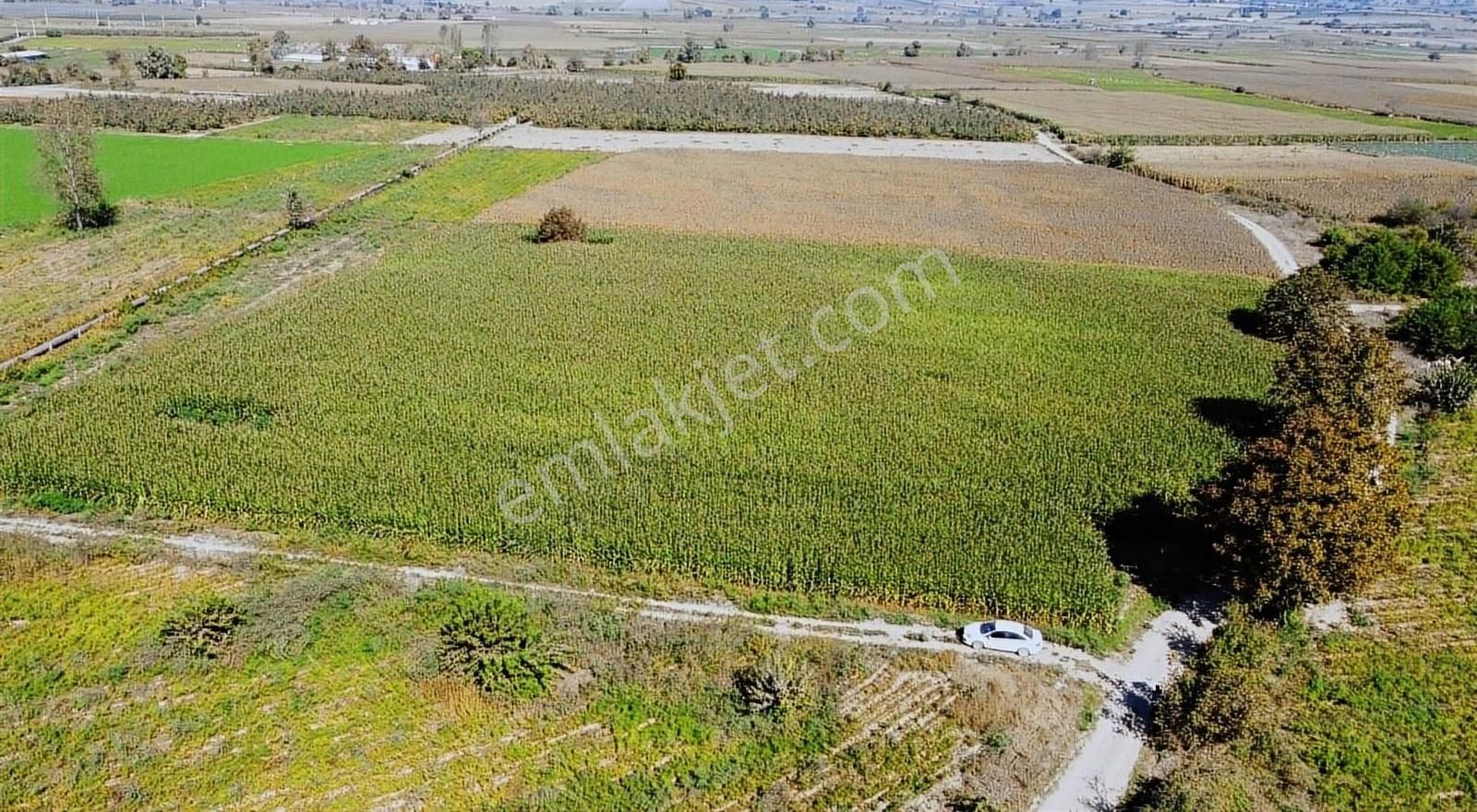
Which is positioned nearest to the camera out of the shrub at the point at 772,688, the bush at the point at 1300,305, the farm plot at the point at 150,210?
the shrub at the point at 772,688

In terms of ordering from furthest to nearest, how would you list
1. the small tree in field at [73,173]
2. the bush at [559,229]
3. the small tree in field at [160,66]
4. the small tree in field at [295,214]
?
the small tree in field at [160,66] < the small tree in field at [295,214] < the bush at [559,229] < the small tree in field at [73,173]

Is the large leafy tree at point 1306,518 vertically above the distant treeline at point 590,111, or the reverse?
the distant treeline at point 590,111

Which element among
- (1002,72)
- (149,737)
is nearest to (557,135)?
(149,737)

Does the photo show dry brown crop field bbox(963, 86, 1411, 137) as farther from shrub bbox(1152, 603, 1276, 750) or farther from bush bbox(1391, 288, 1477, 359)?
shrub bbox(1152, 603, 1276, 750)

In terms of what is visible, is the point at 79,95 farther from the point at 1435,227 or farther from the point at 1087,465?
the point at 1435,227

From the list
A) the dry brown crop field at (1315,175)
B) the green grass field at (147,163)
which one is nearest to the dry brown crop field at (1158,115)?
the dry brown crop field at (1315,175)

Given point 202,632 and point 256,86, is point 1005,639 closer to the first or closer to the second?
point 202,632

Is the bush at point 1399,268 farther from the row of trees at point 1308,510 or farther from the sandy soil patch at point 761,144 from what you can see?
the sandy soil patch at point 761,144
